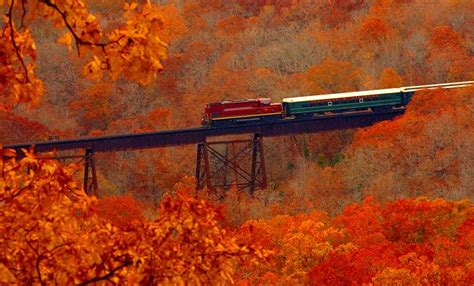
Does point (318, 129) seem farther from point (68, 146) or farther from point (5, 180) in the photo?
point (5, 180)

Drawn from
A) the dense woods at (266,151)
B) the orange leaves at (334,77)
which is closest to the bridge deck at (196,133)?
the dense woods at (266,151)

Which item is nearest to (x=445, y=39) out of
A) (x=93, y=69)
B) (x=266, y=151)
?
(x=266, y=151)

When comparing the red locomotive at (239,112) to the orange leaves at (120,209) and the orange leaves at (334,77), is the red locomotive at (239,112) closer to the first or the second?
the orange leaves at (120,209)

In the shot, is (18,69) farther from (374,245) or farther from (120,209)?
(120,209)

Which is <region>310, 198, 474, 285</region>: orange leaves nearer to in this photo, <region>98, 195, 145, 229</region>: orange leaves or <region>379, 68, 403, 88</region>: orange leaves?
<region>98, 195, 145, 229</region>: orange leaves

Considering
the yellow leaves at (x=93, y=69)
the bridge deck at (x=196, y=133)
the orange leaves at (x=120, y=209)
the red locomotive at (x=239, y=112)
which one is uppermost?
the red locomotive at (x=239, y=112)

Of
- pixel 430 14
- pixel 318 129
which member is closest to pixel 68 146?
pixel 318 129

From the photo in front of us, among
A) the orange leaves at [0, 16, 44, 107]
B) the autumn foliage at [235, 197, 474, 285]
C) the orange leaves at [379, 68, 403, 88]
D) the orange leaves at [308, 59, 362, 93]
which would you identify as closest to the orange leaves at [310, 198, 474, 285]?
the autumn foliage at [235, 197, 474, 285]

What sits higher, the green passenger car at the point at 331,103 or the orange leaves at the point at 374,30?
the orange leaves at the point at 374,30
